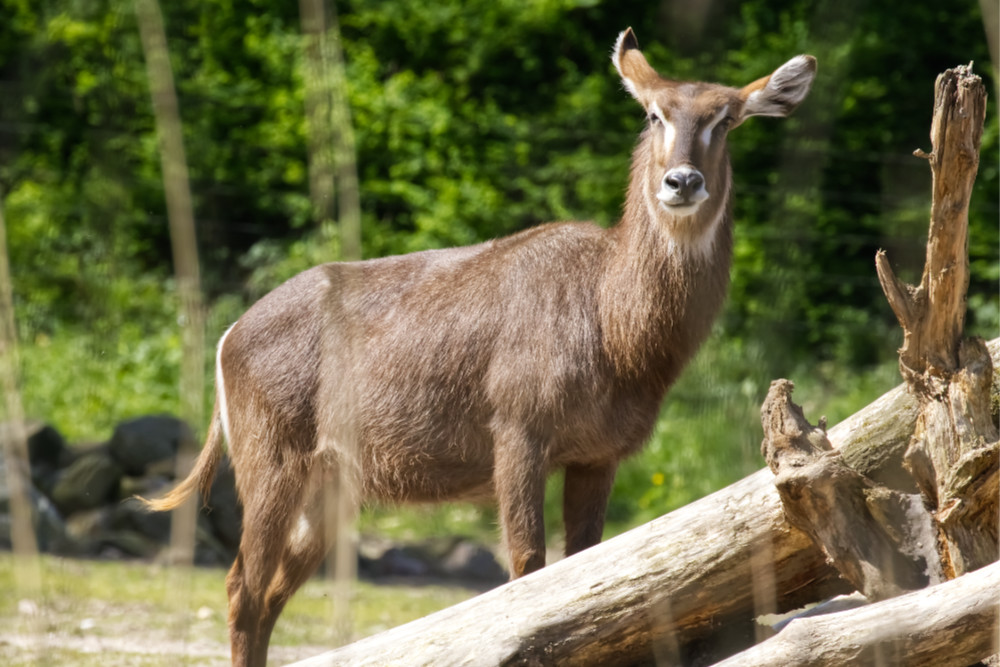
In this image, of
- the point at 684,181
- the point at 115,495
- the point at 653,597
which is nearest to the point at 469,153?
the point at 115,495

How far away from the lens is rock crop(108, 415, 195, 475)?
9125 millimetres

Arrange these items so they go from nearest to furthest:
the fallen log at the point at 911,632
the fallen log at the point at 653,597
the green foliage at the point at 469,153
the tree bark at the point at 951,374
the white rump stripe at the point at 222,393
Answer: the fallen log at the point at 911,632 < the tree bark at the point at 951,374 < the fallen log at the point at 653,597 < the white rump stripe at the point at 222,393 < the green foliage at the point at 469,153

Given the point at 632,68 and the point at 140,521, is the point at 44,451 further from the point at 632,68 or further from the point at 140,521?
the point at 632,68

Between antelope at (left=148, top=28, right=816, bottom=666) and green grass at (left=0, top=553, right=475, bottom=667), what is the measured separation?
494mm

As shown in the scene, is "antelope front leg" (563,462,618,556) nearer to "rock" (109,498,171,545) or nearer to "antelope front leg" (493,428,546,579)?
"antelope front leg" (493,428,546,579)

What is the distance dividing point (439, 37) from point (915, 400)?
8.86 metres

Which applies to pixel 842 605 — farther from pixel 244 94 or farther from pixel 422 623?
pixel 244 94

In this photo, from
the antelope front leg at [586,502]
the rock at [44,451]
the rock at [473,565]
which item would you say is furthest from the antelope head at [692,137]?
the rock at [44,451]

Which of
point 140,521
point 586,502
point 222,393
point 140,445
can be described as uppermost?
point 222,393

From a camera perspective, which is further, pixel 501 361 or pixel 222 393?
pixel 222 393

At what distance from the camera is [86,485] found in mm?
8719

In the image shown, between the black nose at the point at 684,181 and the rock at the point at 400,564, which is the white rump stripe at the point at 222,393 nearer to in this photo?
the black nose at the point at 684,181

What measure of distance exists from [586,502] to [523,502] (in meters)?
0.44

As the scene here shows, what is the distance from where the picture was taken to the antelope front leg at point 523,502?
4.19m
